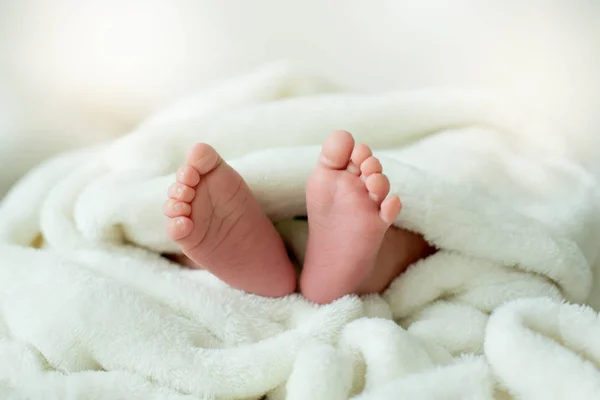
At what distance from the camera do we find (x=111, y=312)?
1.92 feet

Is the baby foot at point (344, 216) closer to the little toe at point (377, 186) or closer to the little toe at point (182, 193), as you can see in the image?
the little toe at point (377, 186)

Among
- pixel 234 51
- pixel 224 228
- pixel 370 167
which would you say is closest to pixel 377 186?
pixel 370 167

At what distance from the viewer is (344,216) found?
23.1 inches

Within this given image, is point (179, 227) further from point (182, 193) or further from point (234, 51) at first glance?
point (234, 51)

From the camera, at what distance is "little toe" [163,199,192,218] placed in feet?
1.84

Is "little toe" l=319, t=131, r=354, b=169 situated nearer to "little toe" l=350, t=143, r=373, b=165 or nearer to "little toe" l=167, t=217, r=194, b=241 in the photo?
"little toe" l=350, t=143, r=373, b=165

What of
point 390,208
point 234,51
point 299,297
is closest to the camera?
point 390,208

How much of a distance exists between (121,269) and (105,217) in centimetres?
7

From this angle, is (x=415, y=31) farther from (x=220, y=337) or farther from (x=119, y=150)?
(x=220, y=337)

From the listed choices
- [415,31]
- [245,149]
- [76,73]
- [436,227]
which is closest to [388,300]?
[436,227]

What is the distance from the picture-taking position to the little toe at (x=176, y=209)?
56 cm

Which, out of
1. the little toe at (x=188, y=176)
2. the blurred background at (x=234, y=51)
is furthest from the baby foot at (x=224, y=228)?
the blurred background at (x=234, y=51)

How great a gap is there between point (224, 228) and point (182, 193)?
63mm

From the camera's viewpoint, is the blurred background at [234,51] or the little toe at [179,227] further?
the blurred background at [234,51]
